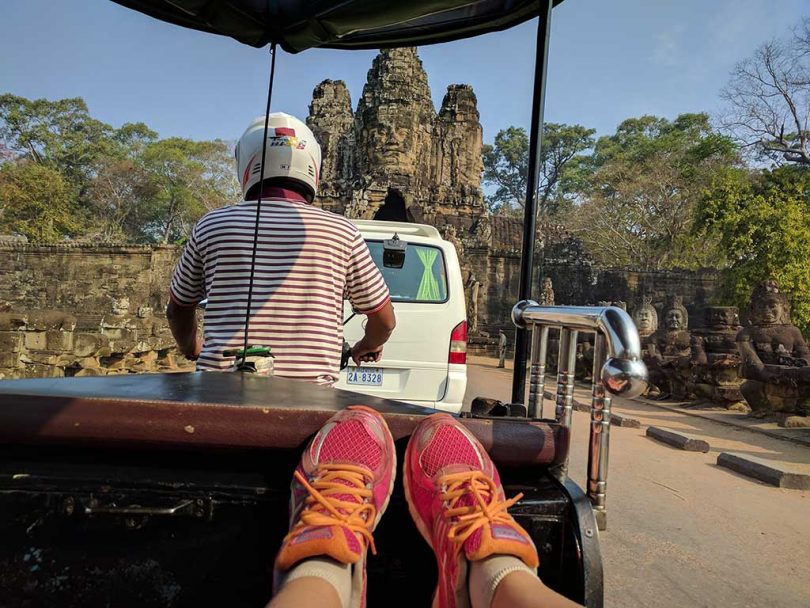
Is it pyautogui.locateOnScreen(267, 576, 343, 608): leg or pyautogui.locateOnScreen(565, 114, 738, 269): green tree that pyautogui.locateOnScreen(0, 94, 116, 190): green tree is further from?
pyautogui.locateOnScreen(267, 576, 343, 608): leg

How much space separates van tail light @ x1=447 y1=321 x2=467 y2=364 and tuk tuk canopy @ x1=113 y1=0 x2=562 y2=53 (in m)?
2.28

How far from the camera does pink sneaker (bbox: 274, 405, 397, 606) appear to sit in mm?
1166

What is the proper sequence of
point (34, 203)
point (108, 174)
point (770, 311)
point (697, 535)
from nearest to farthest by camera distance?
Answer: point (697, 535) < point (770, 311) < point (34, 203) < point (108, 174)

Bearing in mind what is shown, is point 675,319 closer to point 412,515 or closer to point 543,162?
point 412,515

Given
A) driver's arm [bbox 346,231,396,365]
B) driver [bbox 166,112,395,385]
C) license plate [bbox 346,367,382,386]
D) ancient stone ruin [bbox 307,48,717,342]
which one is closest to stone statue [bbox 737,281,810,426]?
license plate [bbox 346,367,382,386]

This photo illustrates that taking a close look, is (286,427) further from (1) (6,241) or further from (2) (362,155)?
(1) (6,241)

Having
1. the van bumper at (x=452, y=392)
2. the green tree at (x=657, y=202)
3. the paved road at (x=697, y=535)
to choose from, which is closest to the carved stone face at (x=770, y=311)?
the paved road at (x=697, y=535)

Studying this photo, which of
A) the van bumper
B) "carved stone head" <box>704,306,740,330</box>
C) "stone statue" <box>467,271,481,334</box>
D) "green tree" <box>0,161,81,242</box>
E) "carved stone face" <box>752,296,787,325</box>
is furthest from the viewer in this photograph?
"green tree" <box>0,161,81,242</box>

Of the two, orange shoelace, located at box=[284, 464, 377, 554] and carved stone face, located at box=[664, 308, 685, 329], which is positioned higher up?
carved stone face, located at box=[664, 308, 685, 329]

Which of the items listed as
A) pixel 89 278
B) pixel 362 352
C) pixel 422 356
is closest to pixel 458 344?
pixel 422 356

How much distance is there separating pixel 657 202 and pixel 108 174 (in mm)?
35736

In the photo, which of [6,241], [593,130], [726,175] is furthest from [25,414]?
[593,130]

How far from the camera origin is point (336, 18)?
8.22 ft

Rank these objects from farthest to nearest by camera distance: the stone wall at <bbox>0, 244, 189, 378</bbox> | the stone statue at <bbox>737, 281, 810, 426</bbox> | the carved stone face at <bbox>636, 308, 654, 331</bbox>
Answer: the stone wall at <bbox>0, 244, 189, 378</bbox>
the carved stone face at <bbox>636, 308, 654, 331</bbox>
the stone statue at <bbox>737, 281, 810, 426</bbox>
